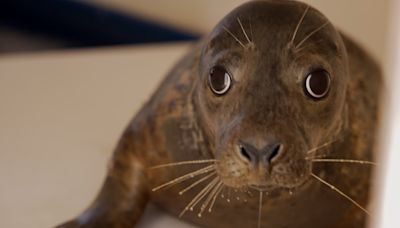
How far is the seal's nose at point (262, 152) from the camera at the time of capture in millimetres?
607

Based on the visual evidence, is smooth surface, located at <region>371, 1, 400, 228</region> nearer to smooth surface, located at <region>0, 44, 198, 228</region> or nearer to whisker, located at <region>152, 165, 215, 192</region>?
whisker, located at <region>152, 165, 215, 192</region>

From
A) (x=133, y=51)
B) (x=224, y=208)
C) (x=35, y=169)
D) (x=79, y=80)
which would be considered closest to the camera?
(x=224, y=208)

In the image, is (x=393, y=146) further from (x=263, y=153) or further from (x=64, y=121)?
(x=64, y=121)

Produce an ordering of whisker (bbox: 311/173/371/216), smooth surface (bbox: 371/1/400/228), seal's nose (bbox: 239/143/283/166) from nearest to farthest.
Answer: smooth surface (bbox: 371/1/400/228)
seal's nose (bbox: 239/143/283/166)
whisker (bbox: 311/173/371/216)

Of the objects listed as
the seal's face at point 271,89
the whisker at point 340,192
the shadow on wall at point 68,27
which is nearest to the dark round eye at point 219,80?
the seal's face at point 271,89

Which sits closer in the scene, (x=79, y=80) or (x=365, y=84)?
(x=365, y=84)

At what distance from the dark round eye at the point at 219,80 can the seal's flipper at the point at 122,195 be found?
186 mm

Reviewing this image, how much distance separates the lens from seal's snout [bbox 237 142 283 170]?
0.61m

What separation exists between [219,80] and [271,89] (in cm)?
5

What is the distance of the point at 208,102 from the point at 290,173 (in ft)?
0.34

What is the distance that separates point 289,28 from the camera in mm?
645

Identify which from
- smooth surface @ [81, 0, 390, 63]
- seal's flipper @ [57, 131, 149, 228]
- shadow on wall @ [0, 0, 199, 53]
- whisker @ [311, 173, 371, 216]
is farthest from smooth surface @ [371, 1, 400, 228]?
shadow on wall @ [0, 0, 199, 53]

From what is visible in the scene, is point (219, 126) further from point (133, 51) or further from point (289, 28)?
point (133, 51)

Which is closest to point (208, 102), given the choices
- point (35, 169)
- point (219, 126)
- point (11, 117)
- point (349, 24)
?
point (219, 126)
